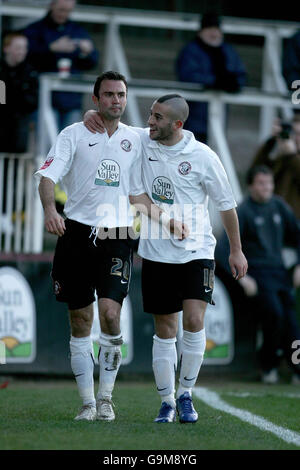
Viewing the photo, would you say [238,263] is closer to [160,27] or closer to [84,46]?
[84,46]

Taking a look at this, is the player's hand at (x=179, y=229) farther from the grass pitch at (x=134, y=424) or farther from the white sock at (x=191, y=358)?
the grass pitch at (x=134, y=424)

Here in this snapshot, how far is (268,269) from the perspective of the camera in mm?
12273

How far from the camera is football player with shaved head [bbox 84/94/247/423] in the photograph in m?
7.61

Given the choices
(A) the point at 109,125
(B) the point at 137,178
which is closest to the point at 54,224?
(B) the point at 137,178

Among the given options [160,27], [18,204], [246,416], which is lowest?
[246,416]

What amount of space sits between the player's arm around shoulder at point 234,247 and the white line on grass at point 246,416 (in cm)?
112

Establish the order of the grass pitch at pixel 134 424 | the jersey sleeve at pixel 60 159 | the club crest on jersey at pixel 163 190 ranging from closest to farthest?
the grass pitch at pixel 134 424 < the jersey sleeve at pixel 60 159 < the club crest on jersey at pixel 163 190

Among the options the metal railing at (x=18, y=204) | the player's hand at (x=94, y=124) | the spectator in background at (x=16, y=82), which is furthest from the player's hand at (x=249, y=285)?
the player's hand at (x=94, y=124)

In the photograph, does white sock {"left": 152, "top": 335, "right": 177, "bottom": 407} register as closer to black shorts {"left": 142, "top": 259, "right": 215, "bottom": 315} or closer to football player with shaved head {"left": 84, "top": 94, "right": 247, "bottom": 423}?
football player with shaved head {"left": 84, "top": 94, "right": 247, "bottom": 423}

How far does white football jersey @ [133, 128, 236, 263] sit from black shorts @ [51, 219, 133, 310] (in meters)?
0.25

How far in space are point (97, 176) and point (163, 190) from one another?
49cm

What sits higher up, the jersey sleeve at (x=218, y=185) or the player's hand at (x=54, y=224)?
the jersey sleeve at (x=218, y=185)

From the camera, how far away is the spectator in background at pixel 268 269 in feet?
39.8

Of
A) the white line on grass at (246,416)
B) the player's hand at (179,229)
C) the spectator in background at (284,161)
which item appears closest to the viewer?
the white line on grass at (246,416)
